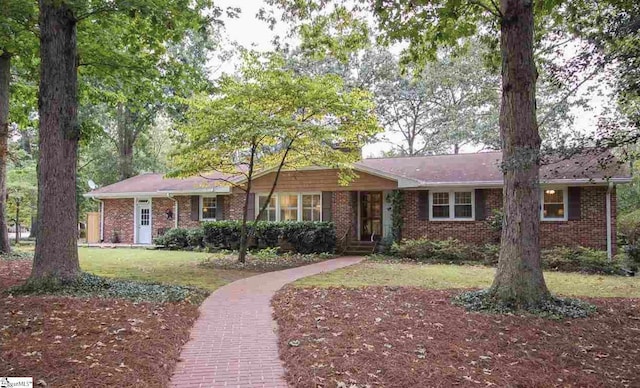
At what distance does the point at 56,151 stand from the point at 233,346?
17.0 ft

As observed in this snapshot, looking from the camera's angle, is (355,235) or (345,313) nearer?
(345,313)

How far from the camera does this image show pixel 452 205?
17047 mm

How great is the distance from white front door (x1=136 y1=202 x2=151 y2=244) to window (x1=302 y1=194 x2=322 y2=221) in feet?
29.0

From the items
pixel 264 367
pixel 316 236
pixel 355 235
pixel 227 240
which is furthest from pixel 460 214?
pixel 264 367

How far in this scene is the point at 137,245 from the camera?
21969 millimetres

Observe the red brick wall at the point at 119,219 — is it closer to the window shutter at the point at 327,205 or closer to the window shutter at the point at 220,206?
the window shutter at the point at 220,206

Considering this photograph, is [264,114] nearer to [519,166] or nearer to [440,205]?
[519,166]

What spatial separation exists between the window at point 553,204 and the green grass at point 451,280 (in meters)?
3.39

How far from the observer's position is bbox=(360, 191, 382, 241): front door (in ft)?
62.0

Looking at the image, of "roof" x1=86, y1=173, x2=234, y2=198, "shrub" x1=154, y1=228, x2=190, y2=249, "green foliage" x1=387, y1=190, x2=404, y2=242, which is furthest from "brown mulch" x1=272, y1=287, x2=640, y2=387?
"roof" x1=86, y1=173, x2=234, y2=198

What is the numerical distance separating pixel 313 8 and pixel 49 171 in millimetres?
6250

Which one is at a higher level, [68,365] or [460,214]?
[460,214]

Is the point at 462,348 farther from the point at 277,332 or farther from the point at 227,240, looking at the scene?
the point at 227,240

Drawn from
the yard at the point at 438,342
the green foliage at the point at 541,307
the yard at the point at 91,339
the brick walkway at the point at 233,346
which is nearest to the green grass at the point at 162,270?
the brick walkway at the point at 233,346
